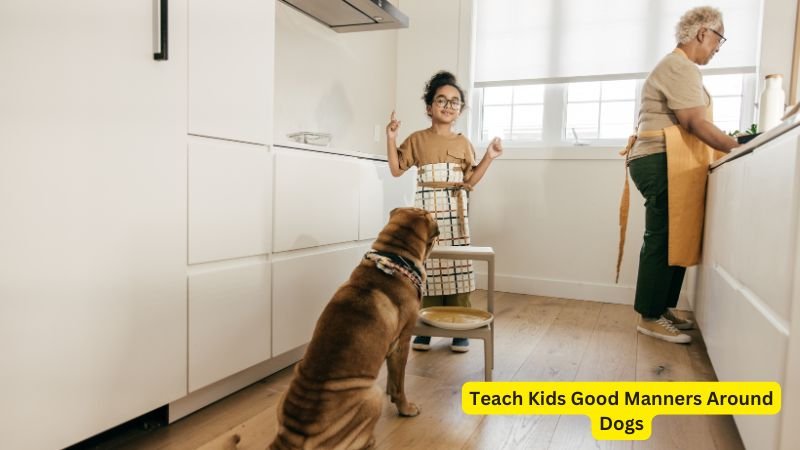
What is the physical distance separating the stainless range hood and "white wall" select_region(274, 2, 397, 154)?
0.06 metres

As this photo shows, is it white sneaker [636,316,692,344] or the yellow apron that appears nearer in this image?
the yellow apron

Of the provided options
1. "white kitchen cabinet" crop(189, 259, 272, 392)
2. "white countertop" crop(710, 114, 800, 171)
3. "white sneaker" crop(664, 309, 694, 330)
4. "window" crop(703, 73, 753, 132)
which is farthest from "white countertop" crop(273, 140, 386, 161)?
"window" crop(703, 73, 753, 132)

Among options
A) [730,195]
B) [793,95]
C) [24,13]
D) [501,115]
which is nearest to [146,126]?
[24,13]

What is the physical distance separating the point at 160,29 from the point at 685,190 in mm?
2047

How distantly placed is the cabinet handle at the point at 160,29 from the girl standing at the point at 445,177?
1040 millimetres

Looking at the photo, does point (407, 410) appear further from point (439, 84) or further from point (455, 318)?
point (439, 84)

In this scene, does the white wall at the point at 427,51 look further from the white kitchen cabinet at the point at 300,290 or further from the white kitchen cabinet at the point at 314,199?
the white kitchen cabinet at the point at 300,290

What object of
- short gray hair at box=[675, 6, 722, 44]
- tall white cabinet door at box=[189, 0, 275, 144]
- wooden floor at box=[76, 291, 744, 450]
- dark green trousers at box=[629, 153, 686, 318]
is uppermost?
Result: short gray hair at box=[675, 6, 722, 44]

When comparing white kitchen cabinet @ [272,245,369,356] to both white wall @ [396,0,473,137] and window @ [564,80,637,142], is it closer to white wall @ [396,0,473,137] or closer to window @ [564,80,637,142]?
white wall @ [396,0,473,137]

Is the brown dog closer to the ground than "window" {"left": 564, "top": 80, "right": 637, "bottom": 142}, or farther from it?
closer to the ground

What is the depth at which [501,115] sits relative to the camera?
352 centimetres

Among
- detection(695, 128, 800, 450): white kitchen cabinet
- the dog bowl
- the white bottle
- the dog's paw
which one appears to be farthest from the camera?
the white bottle

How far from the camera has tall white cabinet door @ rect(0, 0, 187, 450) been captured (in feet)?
3.26

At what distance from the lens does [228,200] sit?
1.51 metres
